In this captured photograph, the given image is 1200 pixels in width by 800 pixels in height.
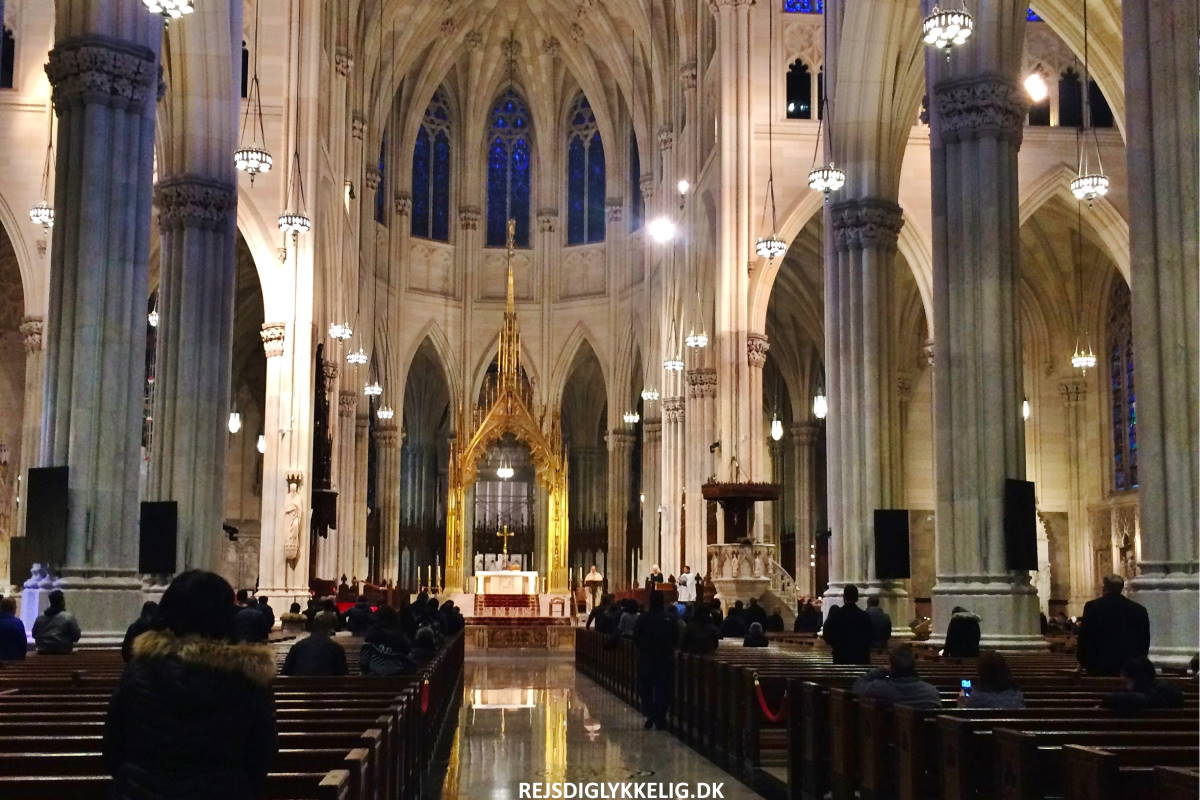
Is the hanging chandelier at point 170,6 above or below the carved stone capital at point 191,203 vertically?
above

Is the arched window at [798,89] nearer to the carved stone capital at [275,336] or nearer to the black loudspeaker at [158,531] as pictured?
the carved stone capital at [275,336]

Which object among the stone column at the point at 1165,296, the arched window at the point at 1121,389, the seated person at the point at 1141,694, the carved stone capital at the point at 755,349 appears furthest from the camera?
the arched window at the point at 1121,389

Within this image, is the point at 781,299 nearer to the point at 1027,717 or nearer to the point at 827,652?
the point at 827,652

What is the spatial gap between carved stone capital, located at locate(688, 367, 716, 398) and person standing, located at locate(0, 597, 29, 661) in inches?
969

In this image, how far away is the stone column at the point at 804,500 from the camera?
46656 mm

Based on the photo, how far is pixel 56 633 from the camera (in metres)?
13.5

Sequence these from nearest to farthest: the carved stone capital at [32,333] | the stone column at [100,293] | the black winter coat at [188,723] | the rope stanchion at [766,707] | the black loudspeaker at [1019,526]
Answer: the black winter coat at [188,723] → the rope stanchion at [766,707] → the stone column at [100,293] → the black loudspeaker at [1019,526] → the carved stone capital at [32,333]

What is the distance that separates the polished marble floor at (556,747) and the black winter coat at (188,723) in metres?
6.61

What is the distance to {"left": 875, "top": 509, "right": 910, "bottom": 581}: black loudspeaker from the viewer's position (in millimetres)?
19469

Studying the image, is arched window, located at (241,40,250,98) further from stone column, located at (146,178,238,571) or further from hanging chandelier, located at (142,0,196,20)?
hanging chandelier, located at (142,0,196,20)

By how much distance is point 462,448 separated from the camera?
46.9 metres

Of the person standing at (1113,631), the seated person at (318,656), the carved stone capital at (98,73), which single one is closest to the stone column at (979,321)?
the person standing at (1113,631)

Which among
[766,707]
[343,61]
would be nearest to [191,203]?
[766,707]

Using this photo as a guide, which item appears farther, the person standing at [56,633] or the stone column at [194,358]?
the stone column at [194,358]
